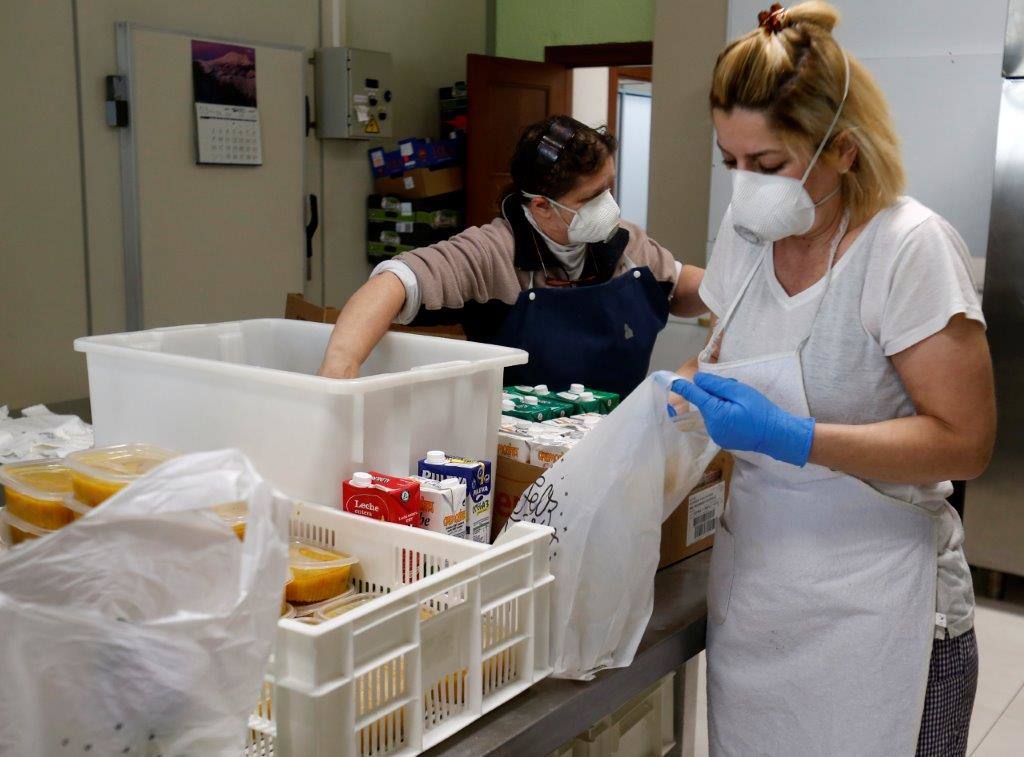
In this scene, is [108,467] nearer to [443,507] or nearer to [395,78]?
[443,507]

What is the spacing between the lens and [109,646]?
0.77 m

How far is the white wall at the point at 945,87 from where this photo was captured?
367 cm

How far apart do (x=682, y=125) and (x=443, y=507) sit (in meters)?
3.83

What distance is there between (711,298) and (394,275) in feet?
1.94

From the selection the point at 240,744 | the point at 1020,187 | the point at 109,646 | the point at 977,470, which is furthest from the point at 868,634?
the point at 1020,187

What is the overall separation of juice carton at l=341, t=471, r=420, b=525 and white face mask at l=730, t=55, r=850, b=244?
562mm

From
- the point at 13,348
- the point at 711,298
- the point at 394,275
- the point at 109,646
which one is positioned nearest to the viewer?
the point at 109,646

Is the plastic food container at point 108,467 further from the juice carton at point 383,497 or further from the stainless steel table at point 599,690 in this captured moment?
the stainless steel table at point 599,690

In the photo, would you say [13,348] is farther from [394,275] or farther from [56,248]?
→ [394,275]

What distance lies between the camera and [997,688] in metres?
2.96

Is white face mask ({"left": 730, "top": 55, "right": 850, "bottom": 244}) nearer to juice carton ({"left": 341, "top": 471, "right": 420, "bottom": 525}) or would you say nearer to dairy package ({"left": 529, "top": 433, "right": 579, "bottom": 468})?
dairy package ({"left": 529, "top": 433, "right": 579, "bottom": 468})

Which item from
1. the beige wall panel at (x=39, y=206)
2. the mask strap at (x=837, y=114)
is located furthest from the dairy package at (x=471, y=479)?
the beige wall panel at (x=39, y=206)

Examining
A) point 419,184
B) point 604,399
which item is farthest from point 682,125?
point 604,399

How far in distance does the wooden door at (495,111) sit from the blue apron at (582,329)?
358 cm
